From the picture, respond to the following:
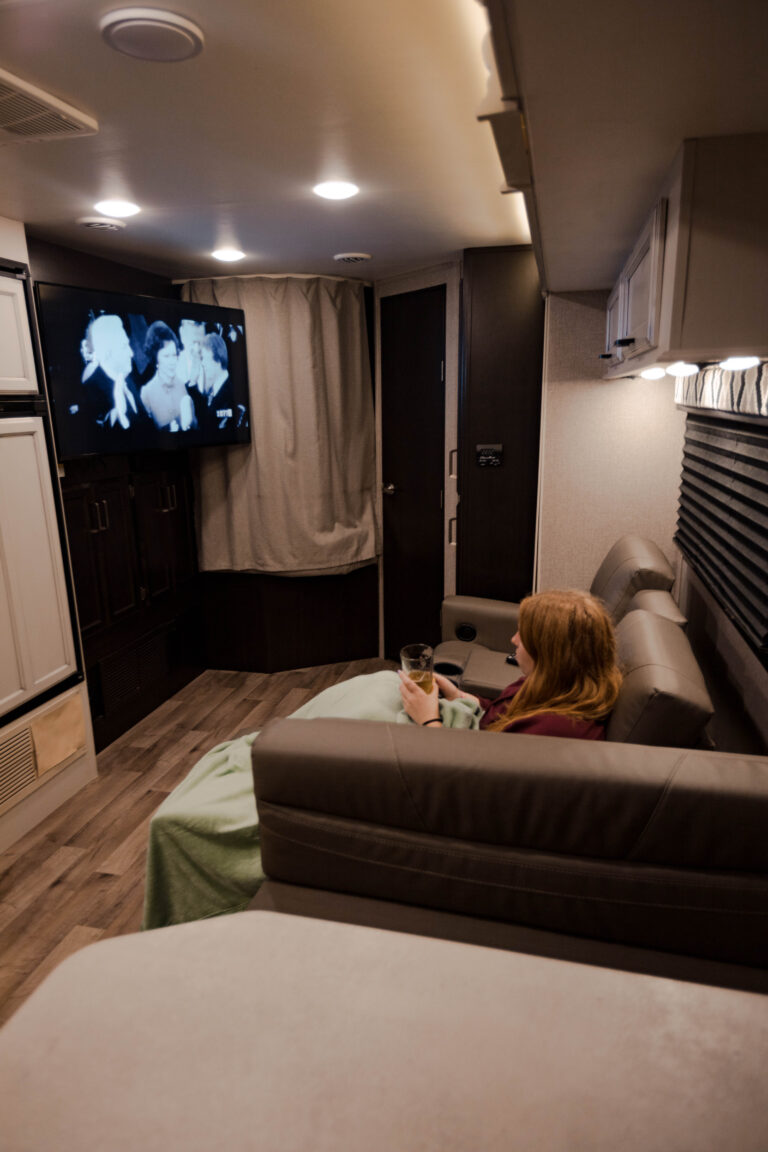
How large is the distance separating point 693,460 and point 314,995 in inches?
105

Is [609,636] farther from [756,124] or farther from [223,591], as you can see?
[223,591]

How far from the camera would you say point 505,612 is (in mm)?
3303

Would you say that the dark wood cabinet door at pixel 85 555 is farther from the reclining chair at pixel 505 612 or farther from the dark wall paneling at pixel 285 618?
the reclining chair at pixel 505 612

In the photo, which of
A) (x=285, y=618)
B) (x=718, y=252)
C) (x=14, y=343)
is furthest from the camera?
(x=285, y=618)

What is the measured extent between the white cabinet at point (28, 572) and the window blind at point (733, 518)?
97.8 inches

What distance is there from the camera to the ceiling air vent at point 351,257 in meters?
3.35

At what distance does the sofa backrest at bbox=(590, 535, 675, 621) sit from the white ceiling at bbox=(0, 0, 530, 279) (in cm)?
142

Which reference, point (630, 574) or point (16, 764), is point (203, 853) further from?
point (630, 574)

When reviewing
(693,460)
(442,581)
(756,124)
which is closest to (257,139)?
(756,124)

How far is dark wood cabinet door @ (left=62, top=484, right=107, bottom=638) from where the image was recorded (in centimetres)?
308

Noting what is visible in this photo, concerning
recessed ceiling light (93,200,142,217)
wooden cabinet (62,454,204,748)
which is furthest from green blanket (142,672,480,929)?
recessed ceiling light (93,200,142,217)

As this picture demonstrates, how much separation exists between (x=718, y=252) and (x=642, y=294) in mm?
498

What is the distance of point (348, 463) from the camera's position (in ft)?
13.7

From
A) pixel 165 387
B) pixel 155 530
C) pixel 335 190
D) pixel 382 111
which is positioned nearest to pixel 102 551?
pixel 155 530
